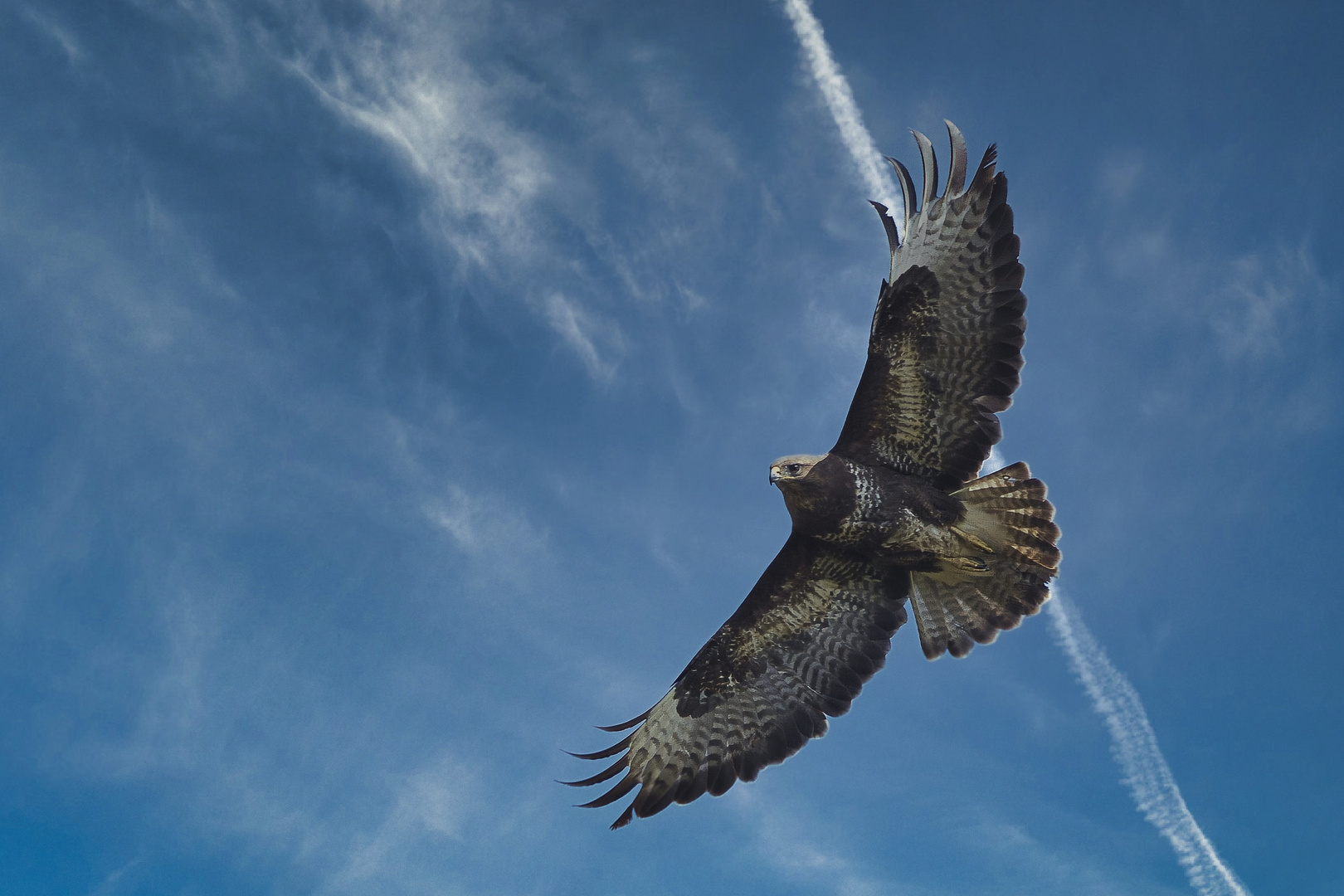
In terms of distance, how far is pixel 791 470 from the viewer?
8.74 m

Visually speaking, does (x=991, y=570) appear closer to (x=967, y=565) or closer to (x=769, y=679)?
(x=967, y=565)

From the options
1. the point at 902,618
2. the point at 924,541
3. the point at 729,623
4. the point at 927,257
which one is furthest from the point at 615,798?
the point at 927,257

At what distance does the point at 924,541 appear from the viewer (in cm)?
899

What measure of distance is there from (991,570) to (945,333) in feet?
8.34

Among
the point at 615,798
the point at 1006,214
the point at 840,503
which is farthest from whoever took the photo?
the point at 615,798

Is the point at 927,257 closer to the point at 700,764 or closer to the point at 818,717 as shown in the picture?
the point at 818,717

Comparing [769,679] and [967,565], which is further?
[769,679]

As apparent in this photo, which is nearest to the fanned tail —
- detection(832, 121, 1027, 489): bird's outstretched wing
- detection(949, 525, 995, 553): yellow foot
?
detection(949, 525, 995, 553): yellow foot

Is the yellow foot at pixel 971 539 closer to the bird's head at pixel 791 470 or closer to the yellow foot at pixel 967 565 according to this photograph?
the yellow foot at pixel 967 565

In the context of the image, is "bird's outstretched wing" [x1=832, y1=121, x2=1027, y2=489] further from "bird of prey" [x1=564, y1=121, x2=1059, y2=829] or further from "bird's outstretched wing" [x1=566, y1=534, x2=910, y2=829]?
"bird's outstretched wing" [x1=566, y1=534, x2=910, y2=829]

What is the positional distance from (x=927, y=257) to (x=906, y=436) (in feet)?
5.83

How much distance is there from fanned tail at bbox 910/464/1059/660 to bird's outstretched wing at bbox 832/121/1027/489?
41 centimetres

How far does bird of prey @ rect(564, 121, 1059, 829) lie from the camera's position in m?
8.39

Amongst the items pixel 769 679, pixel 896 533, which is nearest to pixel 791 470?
pixel 896 533
